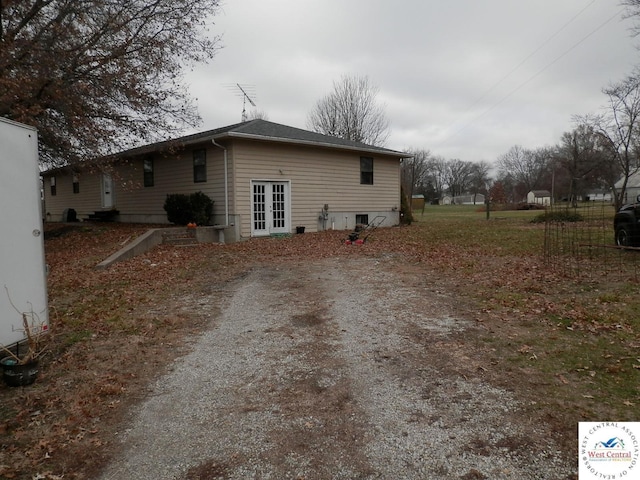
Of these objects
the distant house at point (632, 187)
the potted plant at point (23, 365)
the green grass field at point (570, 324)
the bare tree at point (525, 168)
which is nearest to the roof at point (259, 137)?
the green grass field at point (570, 324)

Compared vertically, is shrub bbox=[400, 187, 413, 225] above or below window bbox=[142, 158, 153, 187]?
below

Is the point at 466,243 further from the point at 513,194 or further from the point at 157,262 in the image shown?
the point at 513,194

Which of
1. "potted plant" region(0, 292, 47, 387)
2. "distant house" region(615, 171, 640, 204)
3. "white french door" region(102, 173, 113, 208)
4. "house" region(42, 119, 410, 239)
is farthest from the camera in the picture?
"distant house" region(615, 171, 640, 204)

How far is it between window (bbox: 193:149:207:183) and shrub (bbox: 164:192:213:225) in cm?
87

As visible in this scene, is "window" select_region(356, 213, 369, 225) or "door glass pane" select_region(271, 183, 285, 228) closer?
"door glass pane" select_region(271, 183, 285, 228)

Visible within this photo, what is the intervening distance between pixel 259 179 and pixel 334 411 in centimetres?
1256

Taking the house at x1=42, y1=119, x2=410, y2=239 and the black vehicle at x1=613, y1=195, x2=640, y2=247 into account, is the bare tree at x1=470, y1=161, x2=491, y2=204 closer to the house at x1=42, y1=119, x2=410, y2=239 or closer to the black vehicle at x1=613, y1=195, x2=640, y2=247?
the house at x1=42, y1=119, x2=410, y2=239

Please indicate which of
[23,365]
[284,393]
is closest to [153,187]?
[23,365]

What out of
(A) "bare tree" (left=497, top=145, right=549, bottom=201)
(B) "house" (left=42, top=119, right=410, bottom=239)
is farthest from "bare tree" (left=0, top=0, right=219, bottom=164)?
(A) "bare tree" (left=497, top=145, right=549, bottom=201)

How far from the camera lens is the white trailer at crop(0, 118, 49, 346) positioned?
11.8 ft

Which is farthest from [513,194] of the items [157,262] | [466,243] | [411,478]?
[411,478]

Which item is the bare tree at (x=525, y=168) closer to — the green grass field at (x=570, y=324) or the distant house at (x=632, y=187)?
the distant house at (x=632, y=187)

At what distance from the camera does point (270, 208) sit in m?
15.4

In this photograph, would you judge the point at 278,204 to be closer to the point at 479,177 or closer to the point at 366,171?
the point at 366,171
